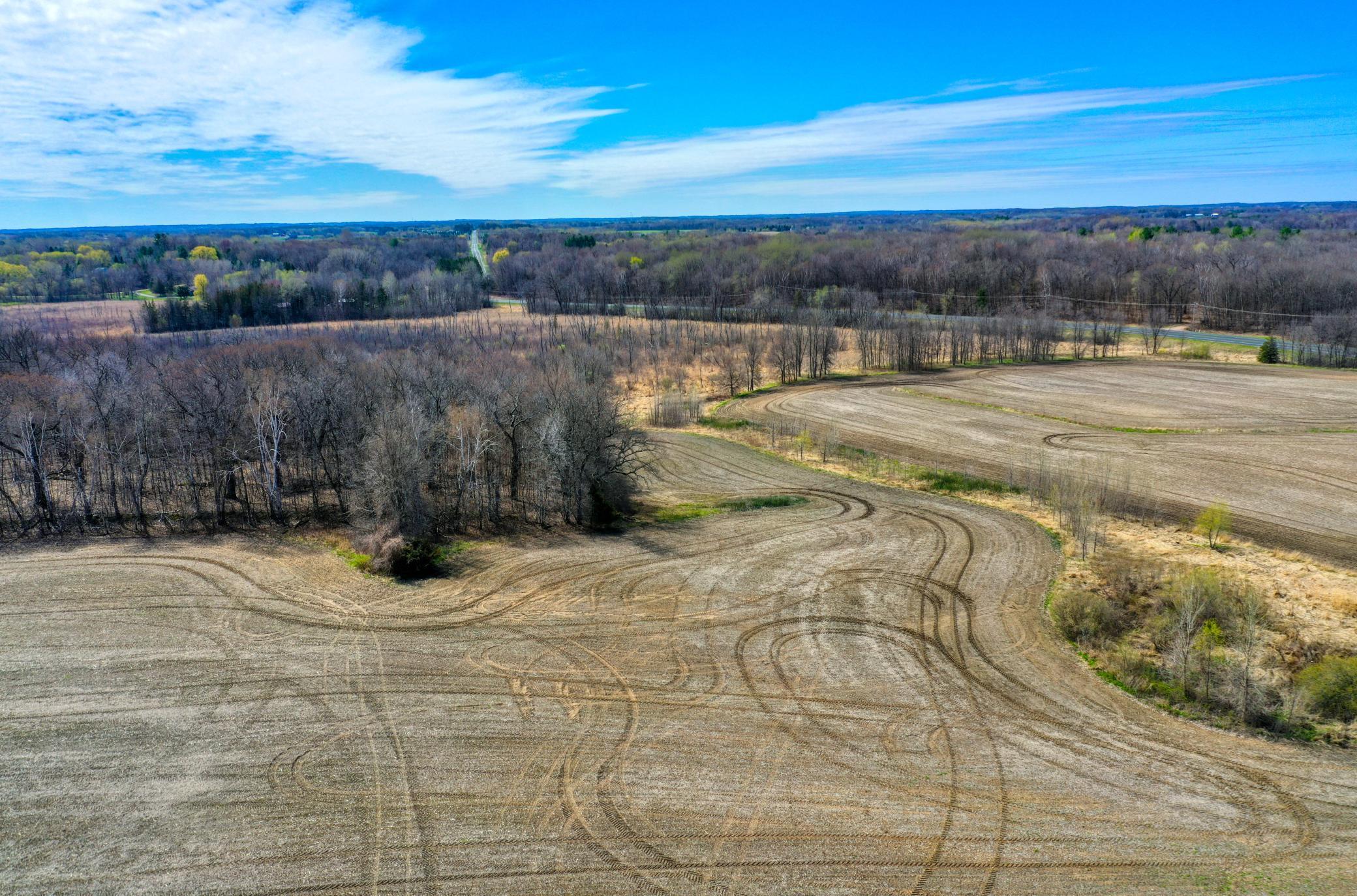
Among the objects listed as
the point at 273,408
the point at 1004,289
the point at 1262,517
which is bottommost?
the point at 1262,517

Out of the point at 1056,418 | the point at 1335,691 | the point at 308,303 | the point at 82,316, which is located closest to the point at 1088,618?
the point at 1335,691

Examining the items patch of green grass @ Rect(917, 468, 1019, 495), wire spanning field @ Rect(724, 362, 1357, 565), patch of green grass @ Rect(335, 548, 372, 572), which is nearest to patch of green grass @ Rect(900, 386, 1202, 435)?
wire spanning field @ Rect(724, 362, 1357, 565)

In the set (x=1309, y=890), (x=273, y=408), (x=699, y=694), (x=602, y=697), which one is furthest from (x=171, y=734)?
(x=1309, y=890)

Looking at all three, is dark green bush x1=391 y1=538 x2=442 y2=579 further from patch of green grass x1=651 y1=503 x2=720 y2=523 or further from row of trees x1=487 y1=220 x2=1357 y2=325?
→ row of trees x1=487 y1=220 x2=1357 y2=325

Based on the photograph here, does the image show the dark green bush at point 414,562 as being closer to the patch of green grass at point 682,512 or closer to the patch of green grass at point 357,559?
the patch of green grass at point 357,559

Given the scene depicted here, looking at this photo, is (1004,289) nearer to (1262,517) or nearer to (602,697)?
(1262,517)

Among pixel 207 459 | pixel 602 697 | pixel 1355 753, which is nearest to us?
pixel 1355 753

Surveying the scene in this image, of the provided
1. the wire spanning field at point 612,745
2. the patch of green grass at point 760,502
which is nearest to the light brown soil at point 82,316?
the wire spanning field at point 612,745
